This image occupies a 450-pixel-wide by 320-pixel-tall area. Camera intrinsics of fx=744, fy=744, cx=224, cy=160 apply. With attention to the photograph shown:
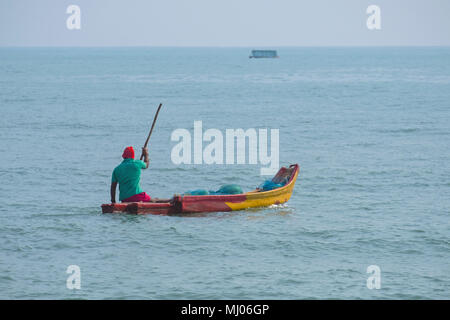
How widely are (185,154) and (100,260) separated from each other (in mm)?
17555

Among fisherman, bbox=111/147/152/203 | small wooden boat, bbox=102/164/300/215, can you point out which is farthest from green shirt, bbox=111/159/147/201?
small wooden boat, bbox=102/164/300/215

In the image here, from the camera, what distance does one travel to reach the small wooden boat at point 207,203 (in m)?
18.6

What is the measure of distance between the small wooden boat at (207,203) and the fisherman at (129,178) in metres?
0.34

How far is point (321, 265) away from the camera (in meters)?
15.7

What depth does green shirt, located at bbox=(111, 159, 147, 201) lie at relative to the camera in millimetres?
18625

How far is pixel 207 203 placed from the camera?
19578 millimetres

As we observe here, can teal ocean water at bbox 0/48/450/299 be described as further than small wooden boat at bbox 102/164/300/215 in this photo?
No

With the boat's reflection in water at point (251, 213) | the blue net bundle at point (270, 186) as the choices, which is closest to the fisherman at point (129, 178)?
the boat's reflection in water at point (251, 213)

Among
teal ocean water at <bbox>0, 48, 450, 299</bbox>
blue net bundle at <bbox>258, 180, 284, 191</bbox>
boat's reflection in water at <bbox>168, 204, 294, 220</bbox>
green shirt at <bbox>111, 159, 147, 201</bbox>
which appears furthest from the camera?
blue net bundle at <bbox>258, 180, 284, 191</bbox>

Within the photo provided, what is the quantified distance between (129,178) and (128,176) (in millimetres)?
64

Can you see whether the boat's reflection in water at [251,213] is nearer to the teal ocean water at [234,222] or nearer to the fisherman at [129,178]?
the teal ocean water at [234,222]

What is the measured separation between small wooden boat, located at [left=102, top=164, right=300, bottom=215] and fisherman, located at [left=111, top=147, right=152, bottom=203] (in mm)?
338

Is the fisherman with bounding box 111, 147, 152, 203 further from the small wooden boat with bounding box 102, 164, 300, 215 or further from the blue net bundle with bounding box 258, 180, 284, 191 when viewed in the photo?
the blue net bundle with bounding box 258, 180, 284, 191
